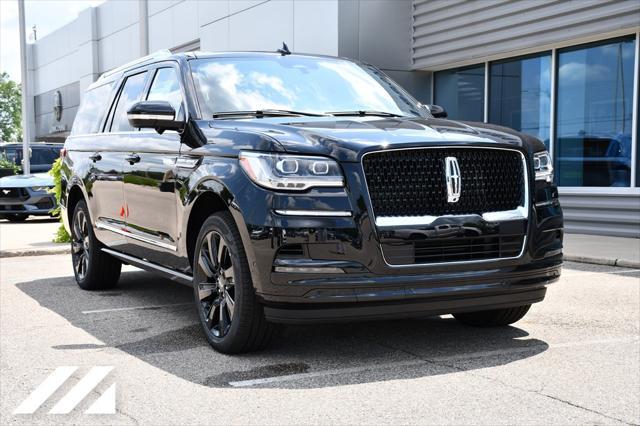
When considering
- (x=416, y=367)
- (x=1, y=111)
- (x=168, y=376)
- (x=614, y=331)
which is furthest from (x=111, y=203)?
(x=1, y=111)

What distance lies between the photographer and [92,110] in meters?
8.09

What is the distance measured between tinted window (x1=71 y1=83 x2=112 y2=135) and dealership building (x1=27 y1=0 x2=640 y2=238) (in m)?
7.83

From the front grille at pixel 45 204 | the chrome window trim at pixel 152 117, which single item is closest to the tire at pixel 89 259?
the chrome window trim at pixel 152 117

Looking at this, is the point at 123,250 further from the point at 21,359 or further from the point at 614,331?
the point at 614,331

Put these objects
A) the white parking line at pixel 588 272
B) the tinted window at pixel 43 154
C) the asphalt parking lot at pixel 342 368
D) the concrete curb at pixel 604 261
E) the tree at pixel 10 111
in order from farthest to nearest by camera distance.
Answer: the tree at pixel 10 111
the tinted window at pixel 43 154
the concrete curb at pixel 604 261
the white parking line at pixel 588 272
the asphalt parking lot at pixel 342 368

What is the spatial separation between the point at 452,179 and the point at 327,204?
0.77m

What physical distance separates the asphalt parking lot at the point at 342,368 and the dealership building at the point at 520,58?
7.09 m

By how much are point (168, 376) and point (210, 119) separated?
1.74 m

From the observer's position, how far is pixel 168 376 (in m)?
4.66

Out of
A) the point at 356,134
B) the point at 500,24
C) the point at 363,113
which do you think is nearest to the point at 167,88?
the point at 363,113

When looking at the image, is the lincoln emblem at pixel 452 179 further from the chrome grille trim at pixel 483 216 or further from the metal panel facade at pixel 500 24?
the metal panel facade at pixel 500 24

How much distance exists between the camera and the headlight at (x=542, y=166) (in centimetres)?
518

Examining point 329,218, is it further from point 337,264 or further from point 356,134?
point 356,134

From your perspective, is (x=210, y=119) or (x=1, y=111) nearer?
(x=210, y=119)
